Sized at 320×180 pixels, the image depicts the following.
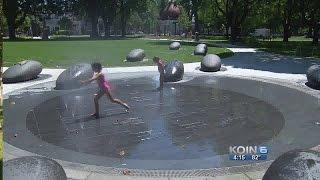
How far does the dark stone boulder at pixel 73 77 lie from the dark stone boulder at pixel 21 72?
2.49m

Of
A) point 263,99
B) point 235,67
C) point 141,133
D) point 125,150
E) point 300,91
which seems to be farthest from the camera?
point 235,67

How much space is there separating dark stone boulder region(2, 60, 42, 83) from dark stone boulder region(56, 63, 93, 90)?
249cm

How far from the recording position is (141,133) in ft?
32.4

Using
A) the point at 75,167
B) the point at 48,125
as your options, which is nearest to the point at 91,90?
the point at 48,125

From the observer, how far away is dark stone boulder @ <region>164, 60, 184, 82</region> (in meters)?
17.9

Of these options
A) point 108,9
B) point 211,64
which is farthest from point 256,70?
point 108,9

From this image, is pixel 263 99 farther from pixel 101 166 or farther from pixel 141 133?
pixel 101 166

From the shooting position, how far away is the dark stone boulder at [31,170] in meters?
5.34

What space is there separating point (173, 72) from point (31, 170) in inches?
505

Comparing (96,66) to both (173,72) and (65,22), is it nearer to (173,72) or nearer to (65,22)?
(173,72)

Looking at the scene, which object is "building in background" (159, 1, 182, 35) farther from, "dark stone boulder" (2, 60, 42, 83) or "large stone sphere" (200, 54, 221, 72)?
"dark stone boulder" (2, 60, 42, 83)

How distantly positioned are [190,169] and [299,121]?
4.78 meters

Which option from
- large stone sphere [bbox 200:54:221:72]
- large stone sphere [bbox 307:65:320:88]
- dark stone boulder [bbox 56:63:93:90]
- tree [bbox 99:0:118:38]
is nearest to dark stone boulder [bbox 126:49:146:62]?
large stone sphere [bbox 200:54:221:72]

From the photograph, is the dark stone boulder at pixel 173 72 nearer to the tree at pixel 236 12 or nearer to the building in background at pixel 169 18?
the tree at pixel 236 12
